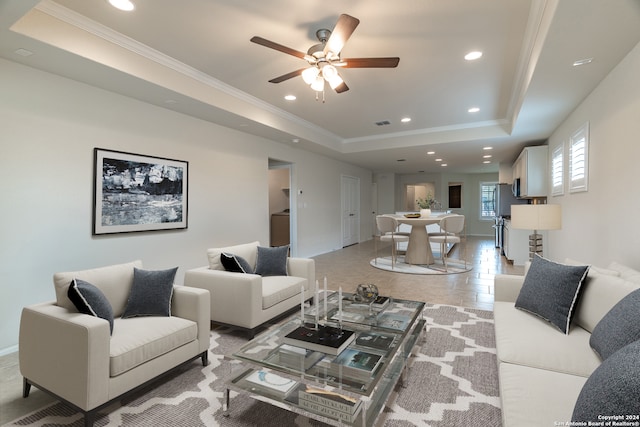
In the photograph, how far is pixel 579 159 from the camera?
3.70m

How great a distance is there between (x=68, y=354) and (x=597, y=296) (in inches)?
120

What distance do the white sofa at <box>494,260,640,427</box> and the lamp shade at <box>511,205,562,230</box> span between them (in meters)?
0.82

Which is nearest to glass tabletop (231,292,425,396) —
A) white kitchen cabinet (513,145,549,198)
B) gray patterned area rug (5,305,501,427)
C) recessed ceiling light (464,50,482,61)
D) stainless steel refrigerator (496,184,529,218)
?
gray patterned area rug (5,305,501,427)

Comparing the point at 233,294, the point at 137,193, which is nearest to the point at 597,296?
the point at 233,294

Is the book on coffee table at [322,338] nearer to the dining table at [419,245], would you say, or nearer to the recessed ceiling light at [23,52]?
the recessed ceiling light at [23,52]

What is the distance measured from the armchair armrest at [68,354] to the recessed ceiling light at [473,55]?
12.6 feet

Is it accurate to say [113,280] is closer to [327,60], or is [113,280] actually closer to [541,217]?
[327,60]

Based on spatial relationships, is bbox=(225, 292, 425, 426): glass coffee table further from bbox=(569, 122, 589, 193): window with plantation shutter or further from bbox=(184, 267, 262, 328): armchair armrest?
bbox=(569, 122, 589, 193): window with plantation shutter

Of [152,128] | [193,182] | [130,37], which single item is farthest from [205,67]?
[193,182]

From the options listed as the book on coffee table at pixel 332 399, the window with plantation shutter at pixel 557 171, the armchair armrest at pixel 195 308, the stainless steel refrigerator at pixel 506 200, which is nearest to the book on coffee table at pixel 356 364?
the book on coffee table at pixel 332 399

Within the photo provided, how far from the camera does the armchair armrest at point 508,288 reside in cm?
265

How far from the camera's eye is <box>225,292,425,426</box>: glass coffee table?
1.61m

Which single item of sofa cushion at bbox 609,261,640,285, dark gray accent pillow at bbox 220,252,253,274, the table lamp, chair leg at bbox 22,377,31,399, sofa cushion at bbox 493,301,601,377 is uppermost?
the table lamp

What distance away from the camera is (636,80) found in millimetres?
2348
